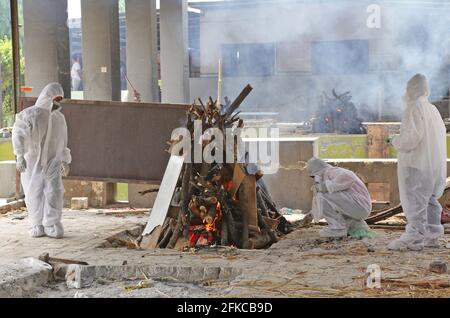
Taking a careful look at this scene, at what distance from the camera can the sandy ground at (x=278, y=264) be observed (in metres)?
7.02

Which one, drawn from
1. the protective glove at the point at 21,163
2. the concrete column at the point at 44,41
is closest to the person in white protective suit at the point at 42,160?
the protective glove at the point at 21,163

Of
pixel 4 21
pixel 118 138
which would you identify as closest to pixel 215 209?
pixel 118 138

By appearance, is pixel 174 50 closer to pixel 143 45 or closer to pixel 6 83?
pixel 143 45

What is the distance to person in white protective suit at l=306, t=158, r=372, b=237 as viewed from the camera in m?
9.82

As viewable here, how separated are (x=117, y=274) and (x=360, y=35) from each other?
2020 cm

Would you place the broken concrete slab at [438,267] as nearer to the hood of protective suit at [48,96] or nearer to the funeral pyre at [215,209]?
the funeral pyre at [215,209]

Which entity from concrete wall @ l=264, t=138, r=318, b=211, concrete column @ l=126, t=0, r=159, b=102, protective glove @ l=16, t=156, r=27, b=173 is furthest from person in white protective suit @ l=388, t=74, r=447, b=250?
concrete column @ l=126, t=0, r=159, b=102

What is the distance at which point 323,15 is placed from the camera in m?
27.1

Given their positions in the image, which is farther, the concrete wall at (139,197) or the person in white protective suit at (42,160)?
the concrete wall at (139,197)

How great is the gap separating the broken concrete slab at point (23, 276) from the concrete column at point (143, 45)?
38.5 ft

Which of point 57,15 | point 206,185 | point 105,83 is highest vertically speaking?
point 57,15

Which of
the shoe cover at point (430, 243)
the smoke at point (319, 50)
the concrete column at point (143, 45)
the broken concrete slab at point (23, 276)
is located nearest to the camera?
the broken concrete slab at point (23, 276)

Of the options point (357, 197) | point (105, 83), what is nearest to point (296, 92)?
point (105, 83)
